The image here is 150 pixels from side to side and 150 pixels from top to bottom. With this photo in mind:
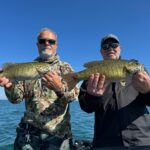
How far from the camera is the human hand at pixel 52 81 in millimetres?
7172

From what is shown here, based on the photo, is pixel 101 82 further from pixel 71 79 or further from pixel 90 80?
pixel 71 79

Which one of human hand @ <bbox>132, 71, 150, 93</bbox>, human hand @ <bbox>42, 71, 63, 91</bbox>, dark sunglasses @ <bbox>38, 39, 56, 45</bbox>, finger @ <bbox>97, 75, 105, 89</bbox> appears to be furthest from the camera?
dark sunglasses @ <bbox>38, 39, 56, 45</bbox>

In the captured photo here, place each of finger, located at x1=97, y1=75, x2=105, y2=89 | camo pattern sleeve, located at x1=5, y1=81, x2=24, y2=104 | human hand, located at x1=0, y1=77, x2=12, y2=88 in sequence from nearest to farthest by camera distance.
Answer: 1. finger, located at x1=97, y1=75, x2=105, y2=89
2. human hand, located at x1=0, y1=77, x2=12, y2=88
3. camo pattern sleeve, located at x1=5, y1=81, x2=24, y2=104

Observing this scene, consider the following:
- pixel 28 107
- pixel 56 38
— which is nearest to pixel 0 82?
pixel 28 107

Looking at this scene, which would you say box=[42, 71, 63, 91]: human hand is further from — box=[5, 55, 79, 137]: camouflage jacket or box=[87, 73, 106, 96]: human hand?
box=[87, 73, 106, 96]: human hand

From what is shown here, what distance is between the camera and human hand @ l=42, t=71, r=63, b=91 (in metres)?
7.17

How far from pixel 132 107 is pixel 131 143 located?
628mm

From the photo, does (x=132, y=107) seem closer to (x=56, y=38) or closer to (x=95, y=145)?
(x=95, y=145)

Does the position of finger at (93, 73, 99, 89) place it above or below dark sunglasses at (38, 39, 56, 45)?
below

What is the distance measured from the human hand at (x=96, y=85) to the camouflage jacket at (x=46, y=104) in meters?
0.98

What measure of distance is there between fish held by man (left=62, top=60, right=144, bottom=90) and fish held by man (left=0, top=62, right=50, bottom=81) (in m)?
1.13

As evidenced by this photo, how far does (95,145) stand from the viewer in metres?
6.21

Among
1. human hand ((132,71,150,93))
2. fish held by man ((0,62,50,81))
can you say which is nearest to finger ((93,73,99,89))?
human hand ((132,71,150,93))

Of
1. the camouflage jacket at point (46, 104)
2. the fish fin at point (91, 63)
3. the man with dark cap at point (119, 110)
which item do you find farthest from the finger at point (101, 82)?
the camouflage jacket at point (46, 104)
